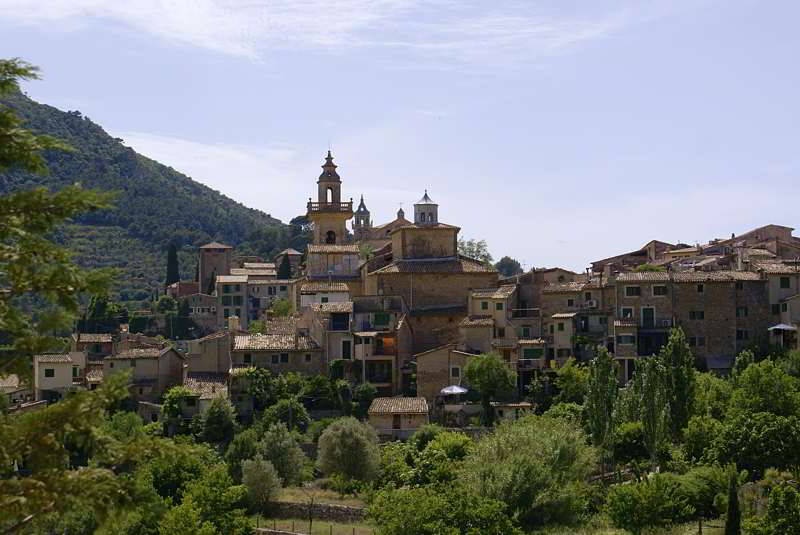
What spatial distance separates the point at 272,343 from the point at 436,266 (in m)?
9.94

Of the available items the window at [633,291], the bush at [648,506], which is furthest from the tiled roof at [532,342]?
the bush at [648,506]

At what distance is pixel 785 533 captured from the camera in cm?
3072

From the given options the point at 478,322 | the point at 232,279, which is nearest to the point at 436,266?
the point at 478,322

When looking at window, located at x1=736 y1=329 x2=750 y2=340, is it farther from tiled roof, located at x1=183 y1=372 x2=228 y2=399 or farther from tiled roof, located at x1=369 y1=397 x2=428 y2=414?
tiled roof, located at x1=183 y1=372 x2=228 y2=399

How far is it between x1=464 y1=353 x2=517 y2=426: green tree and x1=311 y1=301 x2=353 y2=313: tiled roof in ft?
21.6

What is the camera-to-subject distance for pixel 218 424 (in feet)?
160

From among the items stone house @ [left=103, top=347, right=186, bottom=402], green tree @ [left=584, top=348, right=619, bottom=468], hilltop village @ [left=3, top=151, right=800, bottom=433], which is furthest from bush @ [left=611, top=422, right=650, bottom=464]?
stone house @ [left=103, top=347, right=186, bottom=402]

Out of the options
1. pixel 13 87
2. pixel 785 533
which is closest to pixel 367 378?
pixel 785 533

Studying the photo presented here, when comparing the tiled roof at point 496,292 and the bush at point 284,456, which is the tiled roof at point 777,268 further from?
the bush at point 284,456

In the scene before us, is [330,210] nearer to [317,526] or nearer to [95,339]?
[95,339]

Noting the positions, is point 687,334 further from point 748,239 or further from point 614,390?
point 748,239

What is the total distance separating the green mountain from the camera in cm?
14112

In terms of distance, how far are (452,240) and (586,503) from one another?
25053 mm

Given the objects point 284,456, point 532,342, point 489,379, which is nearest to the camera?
point 284,456
